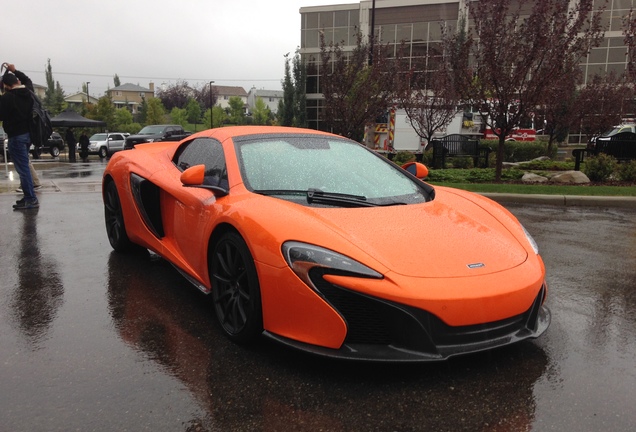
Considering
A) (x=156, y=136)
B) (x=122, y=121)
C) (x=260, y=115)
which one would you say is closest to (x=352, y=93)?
(x=156, y=136)

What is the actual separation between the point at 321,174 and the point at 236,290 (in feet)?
3.35

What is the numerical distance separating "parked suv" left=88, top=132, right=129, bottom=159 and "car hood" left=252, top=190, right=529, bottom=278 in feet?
101

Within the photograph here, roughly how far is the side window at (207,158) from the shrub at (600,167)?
10305mm

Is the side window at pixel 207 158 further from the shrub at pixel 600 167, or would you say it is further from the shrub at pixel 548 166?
the shrub at pixel 548 166

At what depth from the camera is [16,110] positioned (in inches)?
299

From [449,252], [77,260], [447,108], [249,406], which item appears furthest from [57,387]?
[447,108]

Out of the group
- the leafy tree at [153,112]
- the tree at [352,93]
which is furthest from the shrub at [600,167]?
the leafy tree at [153,112]

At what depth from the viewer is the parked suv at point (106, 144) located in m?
31.3

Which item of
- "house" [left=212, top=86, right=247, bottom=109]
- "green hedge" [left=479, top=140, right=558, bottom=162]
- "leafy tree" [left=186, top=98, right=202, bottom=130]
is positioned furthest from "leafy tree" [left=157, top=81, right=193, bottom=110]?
"green hedge" [left=479, top=140, right=558, bottom=162]

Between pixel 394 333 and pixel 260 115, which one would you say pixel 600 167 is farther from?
pixel 260 115

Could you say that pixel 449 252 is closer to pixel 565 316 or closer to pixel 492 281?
pixel 492 281

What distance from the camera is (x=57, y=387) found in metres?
2.61

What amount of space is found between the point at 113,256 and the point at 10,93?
4.04 metres

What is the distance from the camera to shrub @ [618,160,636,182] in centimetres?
1148
